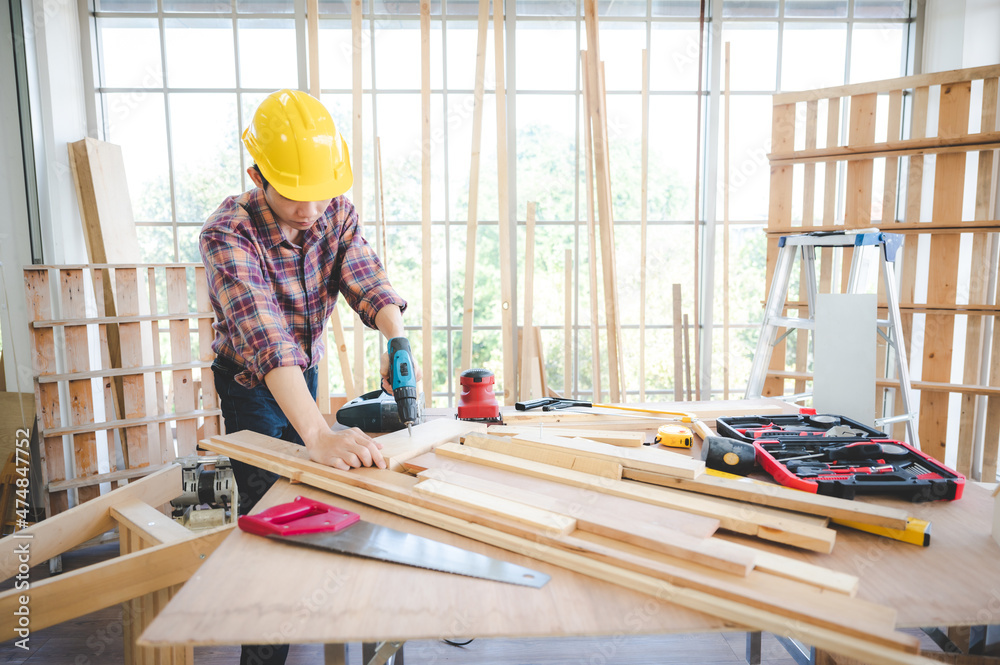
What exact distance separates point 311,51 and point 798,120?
297cm

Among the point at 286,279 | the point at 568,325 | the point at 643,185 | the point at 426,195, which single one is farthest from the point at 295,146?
the point at 643,185

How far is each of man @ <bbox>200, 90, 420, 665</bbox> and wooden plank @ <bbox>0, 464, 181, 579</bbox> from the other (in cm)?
22

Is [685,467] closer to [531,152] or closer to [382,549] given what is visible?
[382,549]

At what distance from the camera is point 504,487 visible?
3.67ft

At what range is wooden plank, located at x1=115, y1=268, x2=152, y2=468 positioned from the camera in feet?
9.25

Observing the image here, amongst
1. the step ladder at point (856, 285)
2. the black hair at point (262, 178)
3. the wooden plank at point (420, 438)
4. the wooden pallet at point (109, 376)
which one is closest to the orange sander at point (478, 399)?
the wooden plank at point (420, 438)

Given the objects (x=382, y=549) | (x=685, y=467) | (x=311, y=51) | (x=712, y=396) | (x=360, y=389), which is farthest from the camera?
(x=712, y=396)

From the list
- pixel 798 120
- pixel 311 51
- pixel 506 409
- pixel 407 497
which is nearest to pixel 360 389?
pixel 506 409

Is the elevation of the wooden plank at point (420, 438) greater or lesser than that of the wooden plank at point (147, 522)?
greater

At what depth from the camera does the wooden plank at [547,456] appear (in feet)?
4.03

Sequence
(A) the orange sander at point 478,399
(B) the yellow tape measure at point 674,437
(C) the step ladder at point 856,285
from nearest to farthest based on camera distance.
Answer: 1. (B) the yellow tape measure at point 674,437
2. (A) the orange sander at point 478,399
3. (C) the step ladder at point 856,285

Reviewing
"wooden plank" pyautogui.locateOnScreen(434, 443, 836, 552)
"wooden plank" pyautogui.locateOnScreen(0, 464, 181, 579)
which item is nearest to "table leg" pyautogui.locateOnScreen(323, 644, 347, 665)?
"wooden plank" pyautogui.locateOnScreen(434, 443, 836, 552)

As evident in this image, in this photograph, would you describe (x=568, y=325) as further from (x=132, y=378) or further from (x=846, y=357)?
(x=132, y=378)

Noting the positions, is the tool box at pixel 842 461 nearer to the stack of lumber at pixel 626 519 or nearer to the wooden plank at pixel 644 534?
the stack of lumber at pixel 626 519
